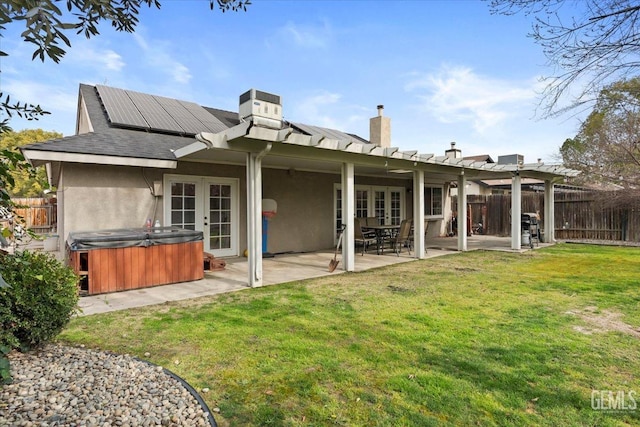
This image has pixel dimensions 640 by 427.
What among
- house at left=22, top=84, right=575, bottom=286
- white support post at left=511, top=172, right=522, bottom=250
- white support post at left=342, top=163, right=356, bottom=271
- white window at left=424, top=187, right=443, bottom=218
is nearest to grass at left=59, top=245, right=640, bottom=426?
white support post at left=342, top=163, right=356, bottom=271

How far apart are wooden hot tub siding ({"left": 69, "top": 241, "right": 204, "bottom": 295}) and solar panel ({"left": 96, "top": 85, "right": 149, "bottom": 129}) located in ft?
14.2

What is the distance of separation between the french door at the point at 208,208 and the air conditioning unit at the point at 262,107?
102 inches

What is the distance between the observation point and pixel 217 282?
659 cm

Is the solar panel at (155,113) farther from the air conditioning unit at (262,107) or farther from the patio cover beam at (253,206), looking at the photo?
the patio cover beam at (253,206)

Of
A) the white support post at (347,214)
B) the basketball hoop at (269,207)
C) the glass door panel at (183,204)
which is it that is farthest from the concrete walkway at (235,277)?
the glass door panel at (183,204)

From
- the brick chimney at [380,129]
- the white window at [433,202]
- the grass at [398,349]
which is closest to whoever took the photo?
the grass at [398,349]

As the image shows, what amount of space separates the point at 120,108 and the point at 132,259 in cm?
603

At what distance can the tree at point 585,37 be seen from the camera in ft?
8.91

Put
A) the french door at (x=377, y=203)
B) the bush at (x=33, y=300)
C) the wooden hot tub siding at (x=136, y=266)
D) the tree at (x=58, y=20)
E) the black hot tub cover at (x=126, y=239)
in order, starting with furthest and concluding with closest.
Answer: the french door at (x=377, y=203)
the wooden hot tub siding at (x=136, y=266)
the black hot tub cover at (x=126, y=239)
the bush at (x=33, y=300)
the tree at (x=58, y=20)

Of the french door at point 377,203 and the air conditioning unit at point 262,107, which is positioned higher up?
the air conditioning unit at point 262,107

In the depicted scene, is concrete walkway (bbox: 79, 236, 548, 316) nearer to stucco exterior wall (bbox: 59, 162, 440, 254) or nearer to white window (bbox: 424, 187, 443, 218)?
stucco exterior wall (bbox: 59, 162, 440, 254)

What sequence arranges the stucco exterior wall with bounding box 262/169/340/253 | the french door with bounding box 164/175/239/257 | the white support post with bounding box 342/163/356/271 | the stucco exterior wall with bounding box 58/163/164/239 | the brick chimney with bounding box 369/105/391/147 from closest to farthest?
the stucco exterior wall with bounding box 58/163/164/239, the white support post with bounding box 342/163/356/271, the french door with bounding box 164/175/239/257, the stucco exterior wall with bounding box 262/169/340/253, the brick chimney with bounding box 369/105/391/147

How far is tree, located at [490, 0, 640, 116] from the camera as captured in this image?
2717 millimetres

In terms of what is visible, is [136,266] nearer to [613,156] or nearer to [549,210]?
[549,210]
